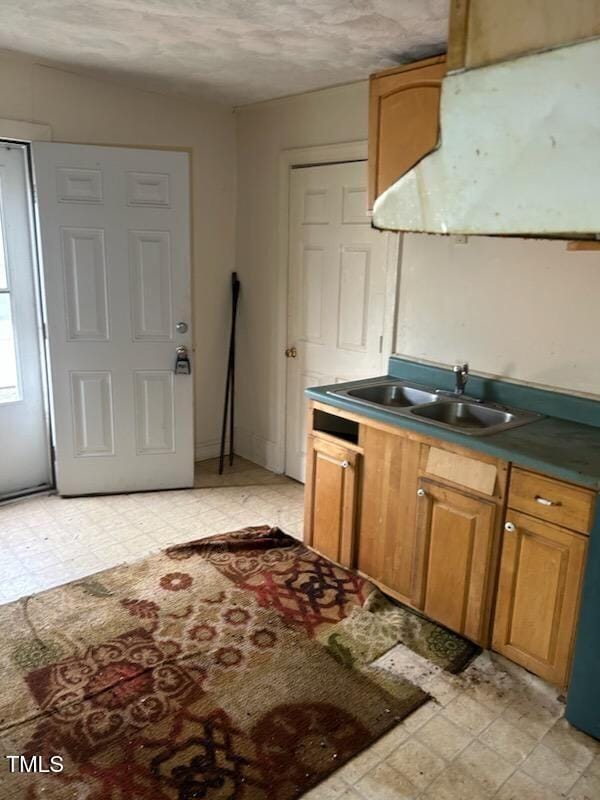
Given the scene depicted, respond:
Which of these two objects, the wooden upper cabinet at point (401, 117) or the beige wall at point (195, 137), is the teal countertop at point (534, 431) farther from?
the beige wall at point (195, 137)

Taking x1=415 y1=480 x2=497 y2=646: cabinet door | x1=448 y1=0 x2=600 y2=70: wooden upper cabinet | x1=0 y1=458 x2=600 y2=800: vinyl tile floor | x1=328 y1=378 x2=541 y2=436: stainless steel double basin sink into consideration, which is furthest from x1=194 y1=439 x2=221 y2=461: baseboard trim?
x1=448 y1=0 x2=600 y2=70: wooden upper cabinet

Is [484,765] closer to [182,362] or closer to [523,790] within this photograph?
[523,790]

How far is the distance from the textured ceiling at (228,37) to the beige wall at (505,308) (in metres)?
0.87

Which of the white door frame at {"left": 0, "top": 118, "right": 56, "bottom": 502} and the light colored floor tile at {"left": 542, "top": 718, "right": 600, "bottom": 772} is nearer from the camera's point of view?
the light colored floor tile at {"left": 542, "top": 718, "right": 600, "bottom": 772}

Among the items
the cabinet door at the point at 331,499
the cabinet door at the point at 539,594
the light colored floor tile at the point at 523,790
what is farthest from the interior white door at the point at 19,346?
the light colored floor tile at the point at 523,790

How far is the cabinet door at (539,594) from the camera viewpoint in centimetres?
197

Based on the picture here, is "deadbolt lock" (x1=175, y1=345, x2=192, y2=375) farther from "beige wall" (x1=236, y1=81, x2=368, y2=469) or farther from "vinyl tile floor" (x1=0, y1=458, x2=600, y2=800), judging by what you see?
"vinyl tile floor" (x1=0, y1=458, x2=600, y2=800)

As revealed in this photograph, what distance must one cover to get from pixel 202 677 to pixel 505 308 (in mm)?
1931

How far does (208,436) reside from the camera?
4340 mm

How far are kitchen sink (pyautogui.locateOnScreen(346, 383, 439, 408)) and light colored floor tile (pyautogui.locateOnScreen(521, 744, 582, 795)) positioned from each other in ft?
4.84

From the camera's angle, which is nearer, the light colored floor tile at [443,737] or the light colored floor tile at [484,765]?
the light colored floor tile at [484,765]

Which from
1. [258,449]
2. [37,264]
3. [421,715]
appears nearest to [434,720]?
[421,715]

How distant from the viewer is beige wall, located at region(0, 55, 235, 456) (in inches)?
125

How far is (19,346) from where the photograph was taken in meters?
3.46
